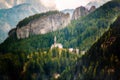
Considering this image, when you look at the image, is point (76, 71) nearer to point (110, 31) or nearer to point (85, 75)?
→ point (85, 75)

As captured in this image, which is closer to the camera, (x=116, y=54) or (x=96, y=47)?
(x=116, y=54)

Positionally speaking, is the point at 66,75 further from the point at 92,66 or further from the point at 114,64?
the point at 114,64

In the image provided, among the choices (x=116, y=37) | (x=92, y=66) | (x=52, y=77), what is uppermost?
(x=116, y=37)

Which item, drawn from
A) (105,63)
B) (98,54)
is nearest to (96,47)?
(98,54)

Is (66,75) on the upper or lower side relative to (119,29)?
lower

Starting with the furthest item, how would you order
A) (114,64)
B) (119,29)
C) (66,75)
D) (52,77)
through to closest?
(52,77), (66,75), (119,29), (114,64)

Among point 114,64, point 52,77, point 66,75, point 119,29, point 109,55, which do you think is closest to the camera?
point 114,64
